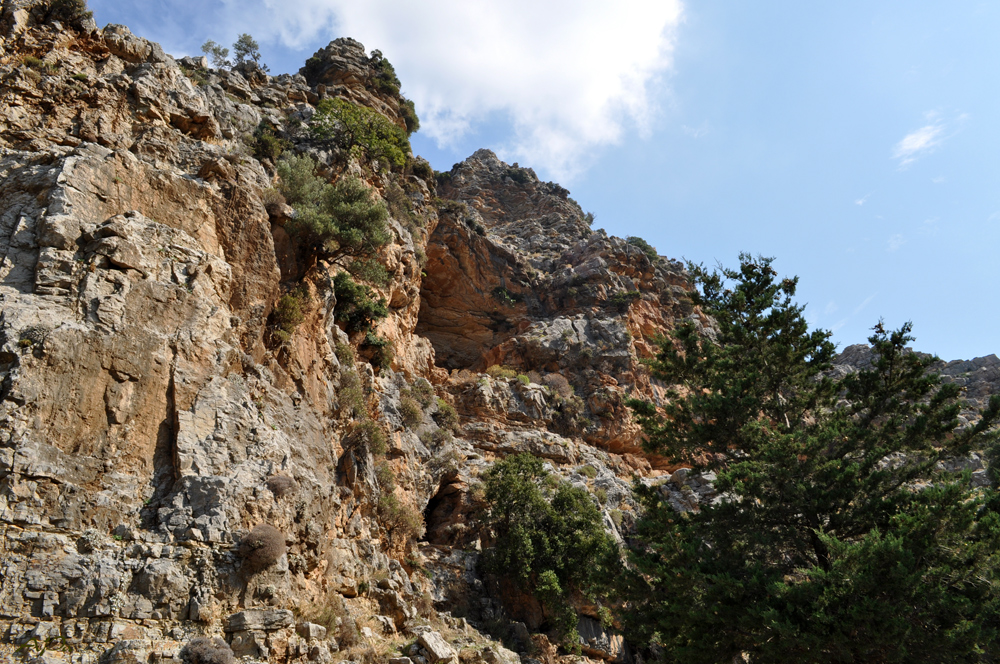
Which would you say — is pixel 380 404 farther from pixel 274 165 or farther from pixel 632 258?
pixel 632 258

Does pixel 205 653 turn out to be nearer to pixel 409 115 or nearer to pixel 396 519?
pixel 396 519

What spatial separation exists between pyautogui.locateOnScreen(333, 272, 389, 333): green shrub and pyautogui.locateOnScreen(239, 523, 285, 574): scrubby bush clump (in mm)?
13782

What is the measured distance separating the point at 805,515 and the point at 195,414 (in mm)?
14691

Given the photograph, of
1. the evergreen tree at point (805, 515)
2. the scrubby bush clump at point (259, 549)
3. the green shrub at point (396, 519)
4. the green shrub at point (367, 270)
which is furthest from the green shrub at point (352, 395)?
the evergreen tree at point (805, 515)

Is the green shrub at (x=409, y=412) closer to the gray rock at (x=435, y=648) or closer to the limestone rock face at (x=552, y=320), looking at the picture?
the limestone rock face at (x=552, y=320)

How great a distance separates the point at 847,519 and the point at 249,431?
1446cm

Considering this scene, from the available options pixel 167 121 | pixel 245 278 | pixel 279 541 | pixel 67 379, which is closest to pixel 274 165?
pixel 167 121

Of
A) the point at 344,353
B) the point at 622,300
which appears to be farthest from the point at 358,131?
the point at 622,300

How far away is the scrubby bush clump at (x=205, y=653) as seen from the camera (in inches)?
348

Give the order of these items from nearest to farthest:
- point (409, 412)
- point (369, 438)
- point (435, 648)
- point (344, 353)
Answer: point (435, 648) → point (369, 438) → point (344, 353) → point (409, 412)

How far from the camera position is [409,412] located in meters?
25.8

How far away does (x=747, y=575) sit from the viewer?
12578 mm

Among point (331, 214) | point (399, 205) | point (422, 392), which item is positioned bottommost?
point (422, 392)

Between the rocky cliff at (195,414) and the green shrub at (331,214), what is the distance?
0.86 meters
